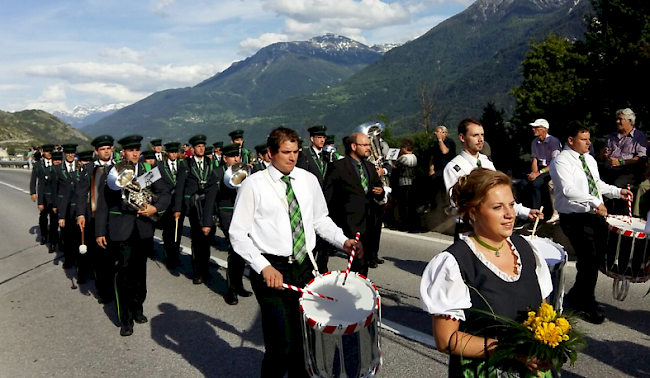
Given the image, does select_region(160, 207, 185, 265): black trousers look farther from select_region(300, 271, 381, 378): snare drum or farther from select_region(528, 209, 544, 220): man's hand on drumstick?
select_region(528, 209, 544, 220): man's hand on drumstick

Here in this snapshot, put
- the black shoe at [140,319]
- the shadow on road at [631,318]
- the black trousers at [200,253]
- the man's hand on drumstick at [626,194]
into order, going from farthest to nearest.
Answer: the black trousers at [200,253] → the black shoe at [140,319] → the man's hand on drumstick at [626,194] → the shadow on road at [631,318]

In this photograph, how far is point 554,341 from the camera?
232cm

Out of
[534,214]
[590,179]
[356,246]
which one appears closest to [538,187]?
[590,179]

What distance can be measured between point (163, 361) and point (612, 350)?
4344 millimetres

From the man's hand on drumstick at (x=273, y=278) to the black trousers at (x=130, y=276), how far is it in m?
3.27

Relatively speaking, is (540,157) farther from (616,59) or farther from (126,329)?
(616,59)

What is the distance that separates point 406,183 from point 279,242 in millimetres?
8352

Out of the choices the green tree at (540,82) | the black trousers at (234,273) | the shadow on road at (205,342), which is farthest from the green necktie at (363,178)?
the green tree at (540,82)

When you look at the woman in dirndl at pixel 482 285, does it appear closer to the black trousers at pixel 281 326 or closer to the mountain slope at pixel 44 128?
the black trousers at pixel 281 326

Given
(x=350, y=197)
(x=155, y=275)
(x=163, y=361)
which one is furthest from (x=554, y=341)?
(x=155, y=275)

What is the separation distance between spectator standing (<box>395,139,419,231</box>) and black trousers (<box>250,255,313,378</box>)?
801 cm

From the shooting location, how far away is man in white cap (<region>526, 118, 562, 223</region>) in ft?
32.7

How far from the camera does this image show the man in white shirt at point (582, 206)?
18.4 feet

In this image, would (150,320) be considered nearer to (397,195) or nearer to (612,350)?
(612,350)
